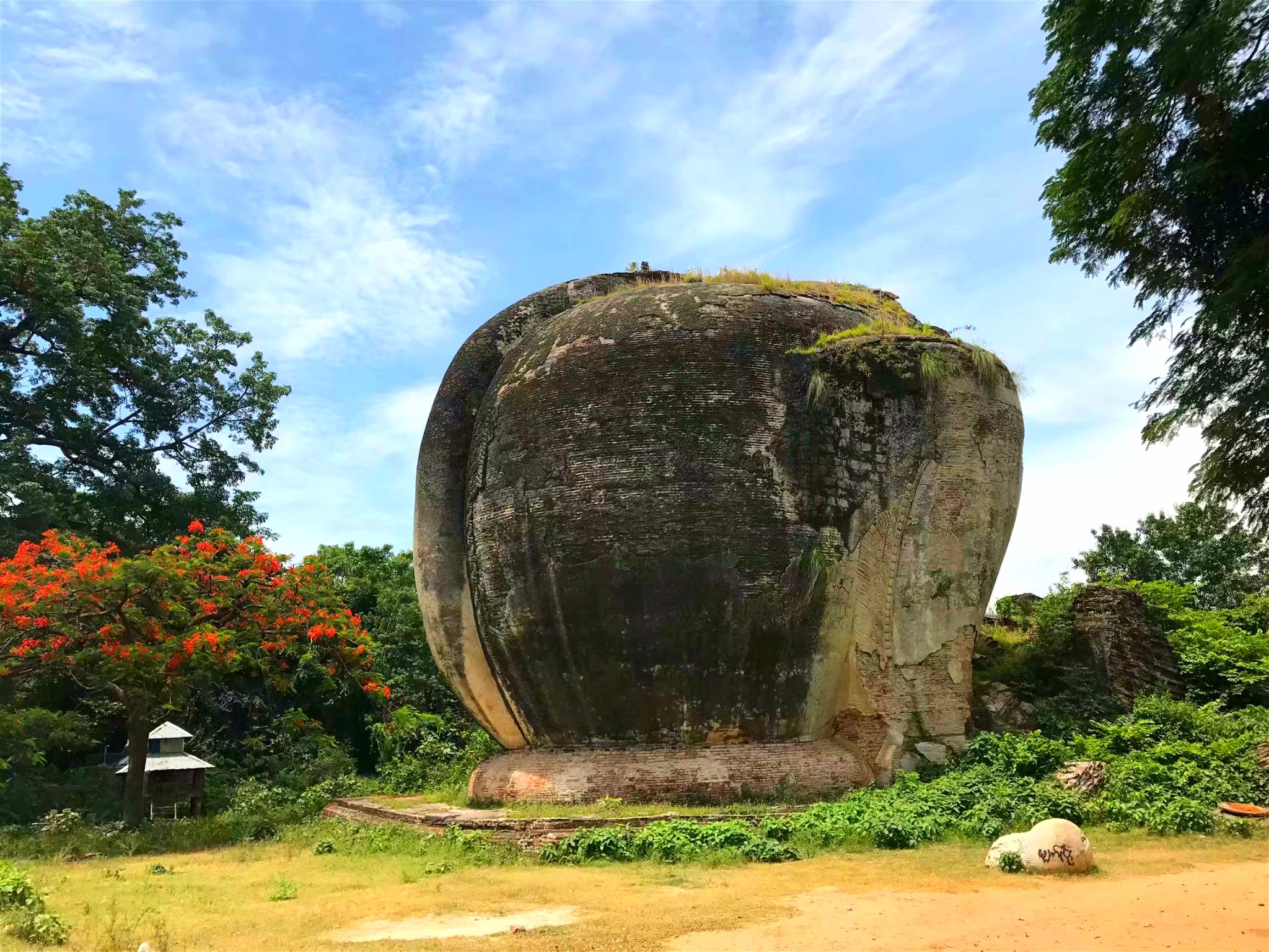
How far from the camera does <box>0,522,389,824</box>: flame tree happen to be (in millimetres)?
11734

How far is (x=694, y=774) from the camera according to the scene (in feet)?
33.4

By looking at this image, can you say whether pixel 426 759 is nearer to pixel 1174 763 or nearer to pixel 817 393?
pixel 817 393

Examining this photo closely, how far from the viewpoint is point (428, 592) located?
12273mm

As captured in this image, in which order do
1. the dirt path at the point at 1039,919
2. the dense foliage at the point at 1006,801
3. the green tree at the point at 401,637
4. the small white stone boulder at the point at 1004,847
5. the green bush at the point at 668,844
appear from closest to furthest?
the dirt path at the point at 1039,919 → the small white stone boulder at the point at 1004,847 → the green bush at the point at 668,844 → the dense foliage at the point at 1006,801 → the green tree at the point at 401,637

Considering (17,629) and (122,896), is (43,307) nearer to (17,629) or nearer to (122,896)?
(17,629)

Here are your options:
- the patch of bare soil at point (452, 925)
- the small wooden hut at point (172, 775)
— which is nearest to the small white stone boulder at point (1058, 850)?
the patch of bare soil at point (452, 925)

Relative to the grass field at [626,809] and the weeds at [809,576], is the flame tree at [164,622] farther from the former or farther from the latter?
the weeds at [809,576]

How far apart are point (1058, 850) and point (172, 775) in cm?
1296

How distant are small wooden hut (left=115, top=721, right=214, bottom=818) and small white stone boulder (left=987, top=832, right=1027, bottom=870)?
11940 millimetres

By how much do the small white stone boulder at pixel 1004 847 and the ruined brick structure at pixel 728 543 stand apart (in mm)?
2906

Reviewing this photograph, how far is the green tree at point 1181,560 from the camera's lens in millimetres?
23172

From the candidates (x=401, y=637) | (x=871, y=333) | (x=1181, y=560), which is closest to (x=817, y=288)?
(x=871, y=333)

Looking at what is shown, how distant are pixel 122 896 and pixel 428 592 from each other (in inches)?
192

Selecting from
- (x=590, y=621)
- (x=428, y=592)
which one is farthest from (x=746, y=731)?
(x=428, y=592)
